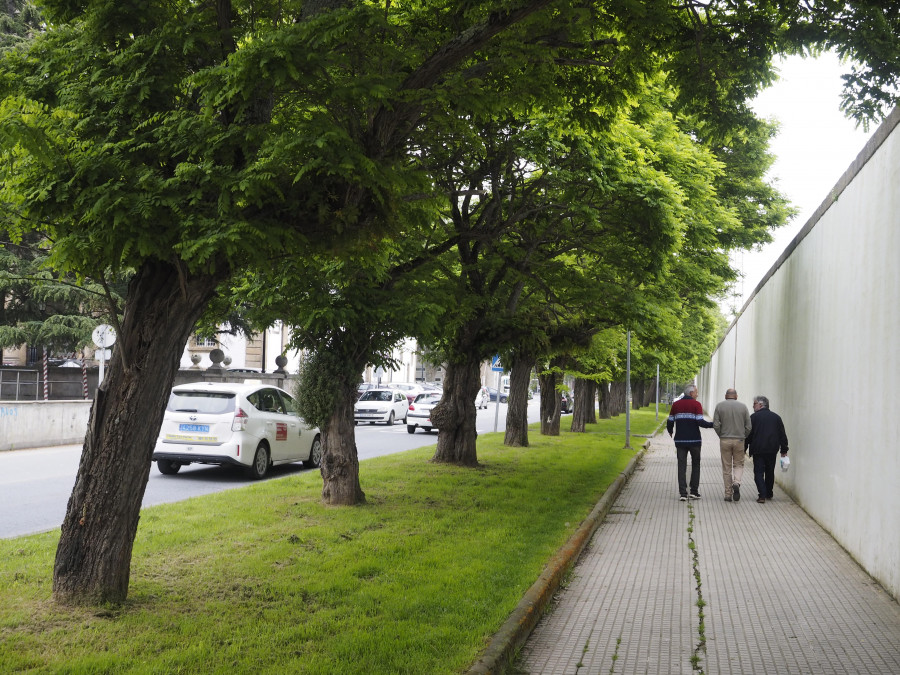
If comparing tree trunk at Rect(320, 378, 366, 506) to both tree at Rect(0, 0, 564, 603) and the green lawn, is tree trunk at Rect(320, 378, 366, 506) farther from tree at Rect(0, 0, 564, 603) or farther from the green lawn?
tree at Rect(0, 0, 564, 603)

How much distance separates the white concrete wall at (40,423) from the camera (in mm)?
17812

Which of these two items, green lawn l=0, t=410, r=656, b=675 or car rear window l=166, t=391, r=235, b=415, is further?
car rear window l=166, t=391, r=235, b=415

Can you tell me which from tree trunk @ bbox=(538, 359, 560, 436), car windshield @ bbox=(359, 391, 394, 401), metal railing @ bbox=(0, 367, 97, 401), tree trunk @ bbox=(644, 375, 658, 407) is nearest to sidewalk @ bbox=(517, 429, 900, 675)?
tree trunk @ bbox=(538, 359, 560, 436)

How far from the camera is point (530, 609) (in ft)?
19.0

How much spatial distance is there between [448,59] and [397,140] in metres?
0.86

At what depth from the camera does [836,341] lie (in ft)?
31.5

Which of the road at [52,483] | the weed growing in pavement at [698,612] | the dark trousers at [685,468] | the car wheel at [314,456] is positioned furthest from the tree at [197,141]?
the car wheel at [314,456]

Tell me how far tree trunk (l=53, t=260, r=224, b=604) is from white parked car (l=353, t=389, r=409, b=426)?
91.2 feet

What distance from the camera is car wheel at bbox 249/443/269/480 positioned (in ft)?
47.7

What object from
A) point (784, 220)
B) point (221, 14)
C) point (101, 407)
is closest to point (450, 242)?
point (221, 14)

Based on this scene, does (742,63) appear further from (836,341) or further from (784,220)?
(784,220)

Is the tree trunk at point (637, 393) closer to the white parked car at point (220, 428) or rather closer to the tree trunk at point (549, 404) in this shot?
the tree trunk at point (549, 404)

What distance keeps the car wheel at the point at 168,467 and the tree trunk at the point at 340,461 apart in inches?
216

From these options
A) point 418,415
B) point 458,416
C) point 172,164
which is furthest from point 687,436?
point 418,415
